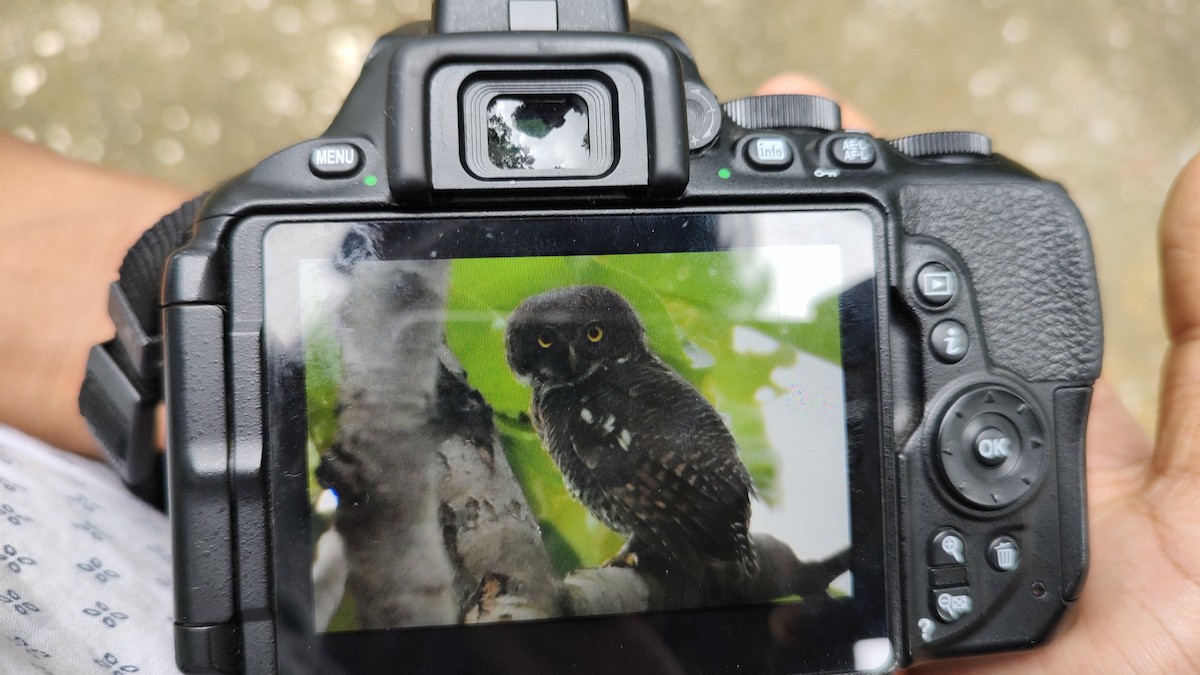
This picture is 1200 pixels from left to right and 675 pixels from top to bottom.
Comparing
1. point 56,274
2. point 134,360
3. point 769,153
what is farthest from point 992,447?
point 56,274

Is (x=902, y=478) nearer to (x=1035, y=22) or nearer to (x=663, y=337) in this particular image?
(x=663, y=337)

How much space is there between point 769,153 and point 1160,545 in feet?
1.01

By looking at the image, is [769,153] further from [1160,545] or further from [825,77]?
[825,77]

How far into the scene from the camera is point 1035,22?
3.04 feet

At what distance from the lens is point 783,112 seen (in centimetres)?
50

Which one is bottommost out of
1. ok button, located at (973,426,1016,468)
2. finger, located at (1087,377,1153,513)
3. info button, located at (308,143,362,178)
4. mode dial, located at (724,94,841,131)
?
finger, located at (1087,377,1153,513)

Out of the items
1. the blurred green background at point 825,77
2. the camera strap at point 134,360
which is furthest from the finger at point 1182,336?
the camera strap at point 134,360

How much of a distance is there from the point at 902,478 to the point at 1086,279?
141 mm

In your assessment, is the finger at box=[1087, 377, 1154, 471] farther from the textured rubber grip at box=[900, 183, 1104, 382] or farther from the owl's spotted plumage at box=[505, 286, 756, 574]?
the owl's spotted plumage at box=[505, 286, 756, 574]

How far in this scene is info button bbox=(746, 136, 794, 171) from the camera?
19.0 inches

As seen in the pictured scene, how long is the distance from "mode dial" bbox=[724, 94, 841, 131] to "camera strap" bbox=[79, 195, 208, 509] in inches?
11.9

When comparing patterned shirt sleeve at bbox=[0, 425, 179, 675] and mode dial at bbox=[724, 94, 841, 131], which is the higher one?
mode dial at bbox=[724, 94, 841, 131]

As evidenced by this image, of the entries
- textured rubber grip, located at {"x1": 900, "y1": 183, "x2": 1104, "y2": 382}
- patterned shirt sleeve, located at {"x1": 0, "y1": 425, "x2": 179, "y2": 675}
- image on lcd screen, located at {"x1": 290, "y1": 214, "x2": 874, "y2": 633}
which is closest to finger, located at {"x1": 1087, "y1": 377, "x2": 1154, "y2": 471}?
textured rubber grip, located at {"x1": 900, "y1": 183, "x2": 1104, "y2": 382}

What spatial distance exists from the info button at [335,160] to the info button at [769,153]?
0.63 feet
